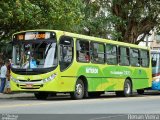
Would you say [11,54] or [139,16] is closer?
[11,54]

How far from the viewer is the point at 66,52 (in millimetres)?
22391

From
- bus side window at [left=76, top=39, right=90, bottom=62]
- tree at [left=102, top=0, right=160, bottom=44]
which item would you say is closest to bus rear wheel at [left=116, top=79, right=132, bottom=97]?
bus side window at [left=76, top=39, right=90, bottom=62]

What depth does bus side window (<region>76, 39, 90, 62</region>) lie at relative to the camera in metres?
23.2

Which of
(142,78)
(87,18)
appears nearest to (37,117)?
(142,78)

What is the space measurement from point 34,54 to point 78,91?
278cm

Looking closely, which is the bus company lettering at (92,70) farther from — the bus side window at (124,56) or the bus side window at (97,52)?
the bus side window at (124,56)

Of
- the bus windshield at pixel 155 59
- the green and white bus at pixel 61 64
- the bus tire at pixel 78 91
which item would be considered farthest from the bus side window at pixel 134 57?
the bus tire at pixel 78 91

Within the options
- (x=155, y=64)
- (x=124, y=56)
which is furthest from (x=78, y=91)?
(x=155, y=64)

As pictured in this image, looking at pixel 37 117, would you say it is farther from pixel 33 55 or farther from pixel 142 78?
pixel 142 78

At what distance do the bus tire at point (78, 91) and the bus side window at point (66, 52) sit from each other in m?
1.29

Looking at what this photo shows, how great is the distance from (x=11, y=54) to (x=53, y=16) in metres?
4.94

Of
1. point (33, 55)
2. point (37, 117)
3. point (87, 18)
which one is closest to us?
point (37, 117)

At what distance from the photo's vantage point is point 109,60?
2609 centimetres

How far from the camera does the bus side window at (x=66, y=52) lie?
2206 cm
